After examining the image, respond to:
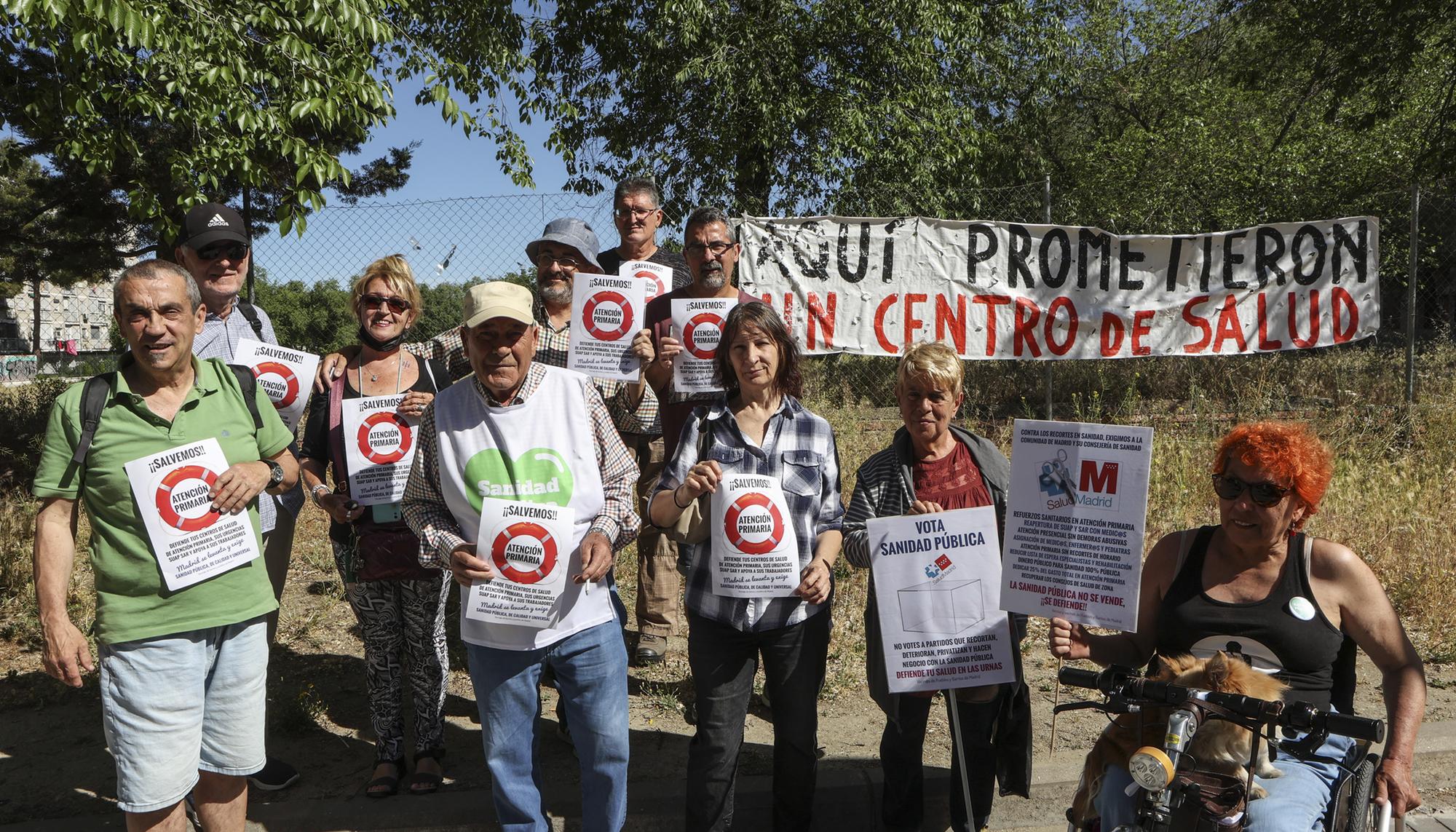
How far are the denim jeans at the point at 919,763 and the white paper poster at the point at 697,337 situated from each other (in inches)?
57.8

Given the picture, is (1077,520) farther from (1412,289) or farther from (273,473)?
(1412,289)

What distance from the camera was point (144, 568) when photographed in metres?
2.81

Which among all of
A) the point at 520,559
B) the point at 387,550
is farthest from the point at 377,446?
the point at 520,559

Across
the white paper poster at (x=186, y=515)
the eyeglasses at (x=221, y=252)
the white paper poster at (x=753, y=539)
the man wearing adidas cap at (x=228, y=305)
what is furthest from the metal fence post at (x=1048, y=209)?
the white paper poster at (x=186, y=515)

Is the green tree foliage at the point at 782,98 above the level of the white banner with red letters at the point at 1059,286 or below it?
above

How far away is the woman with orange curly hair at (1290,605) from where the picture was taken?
108 inches

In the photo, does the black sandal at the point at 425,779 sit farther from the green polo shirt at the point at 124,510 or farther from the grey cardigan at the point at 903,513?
the grey cardigan at the point at 903,513

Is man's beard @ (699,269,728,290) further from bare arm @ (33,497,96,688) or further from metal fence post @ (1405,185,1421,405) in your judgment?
metal fence post @ (1405,185,1421,405)

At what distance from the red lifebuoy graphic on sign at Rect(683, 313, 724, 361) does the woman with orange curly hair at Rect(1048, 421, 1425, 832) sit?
1.75m

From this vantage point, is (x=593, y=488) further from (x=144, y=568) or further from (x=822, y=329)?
(x=822, y=329)

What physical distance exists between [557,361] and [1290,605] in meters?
2.79

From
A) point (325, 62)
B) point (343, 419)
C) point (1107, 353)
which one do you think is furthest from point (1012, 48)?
point (343, 419)

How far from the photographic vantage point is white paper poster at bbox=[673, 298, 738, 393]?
13.1 feet

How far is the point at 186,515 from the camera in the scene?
9.36 feet
